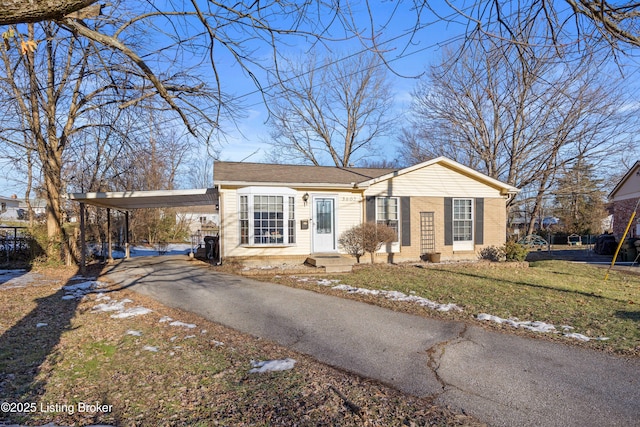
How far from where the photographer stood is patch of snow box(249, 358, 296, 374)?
3971 millimetres

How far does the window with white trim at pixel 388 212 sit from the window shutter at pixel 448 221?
2.05m

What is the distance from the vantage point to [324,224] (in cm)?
1353

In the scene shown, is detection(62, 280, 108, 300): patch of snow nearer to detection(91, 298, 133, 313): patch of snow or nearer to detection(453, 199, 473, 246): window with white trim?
detection(91, 298, 133, 313): patch of snow

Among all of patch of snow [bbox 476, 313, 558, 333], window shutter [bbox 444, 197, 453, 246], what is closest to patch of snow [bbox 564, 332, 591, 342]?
patch of snow [bbox 476, 313, 558, 333]

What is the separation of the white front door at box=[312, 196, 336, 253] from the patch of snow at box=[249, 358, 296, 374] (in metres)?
9.11

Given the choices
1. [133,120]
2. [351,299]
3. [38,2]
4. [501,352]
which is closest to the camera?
[38,2]

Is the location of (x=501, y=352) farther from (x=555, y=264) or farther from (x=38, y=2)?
(x=555, y=264)

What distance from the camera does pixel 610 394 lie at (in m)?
3.43

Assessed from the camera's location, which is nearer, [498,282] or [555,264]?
[498,282]

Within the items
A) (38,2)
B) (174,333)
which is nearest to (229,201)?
(174,333)

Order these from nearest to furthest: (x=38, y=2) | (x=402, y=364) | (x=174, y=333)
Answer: (x=38, y=2), (x=402, y=364), (x=174, y=333)

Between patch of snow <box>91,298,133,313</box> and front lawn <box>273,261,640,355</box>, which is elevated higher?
patch of snow <box>91,298,133,313</box>

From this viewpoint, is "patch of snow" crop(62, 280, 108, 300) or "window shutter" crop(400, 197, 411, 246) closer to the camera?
"patch of snow" crop(62, 280, 108, 300)

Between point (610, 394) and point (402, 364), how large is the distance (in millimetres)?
1915
